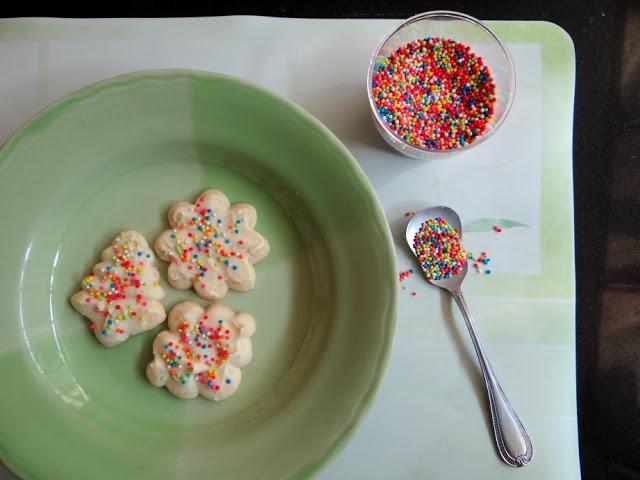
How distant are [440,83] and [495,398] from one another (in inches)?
19.8

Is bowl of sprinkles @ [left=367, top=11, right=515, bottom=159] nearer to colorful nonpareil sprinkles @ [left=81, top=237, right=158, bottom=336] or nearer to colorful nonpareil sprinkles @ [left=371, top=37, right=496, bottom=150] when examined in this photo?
colorful nonpareil sprinkles @ [left=371, top=37, right=496, bottom=150]

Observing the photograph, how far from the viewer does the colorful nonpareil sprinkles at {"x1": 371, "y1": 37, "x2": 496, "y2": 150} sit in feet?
2.76

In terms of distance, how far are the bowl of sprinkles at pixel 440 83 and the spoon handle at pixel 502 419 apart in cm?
25

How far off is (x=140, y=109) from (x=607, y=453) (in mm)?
945

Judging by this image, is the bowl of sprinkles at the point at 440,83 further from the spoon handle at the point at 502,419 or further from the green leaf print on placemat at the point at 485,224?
the spoon handle at the point at 502,419

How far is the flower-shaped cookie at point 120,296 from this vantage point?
0.80 m

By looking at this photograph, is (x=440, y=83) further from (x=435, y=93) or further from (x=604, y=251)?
(x=604, y=251)

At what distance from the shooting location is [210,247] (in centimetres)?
82

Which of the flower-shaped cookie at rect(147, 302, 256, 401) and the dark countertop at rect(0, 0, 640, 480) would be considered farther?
the dark countertop at rect(0, 0, 640, 480)

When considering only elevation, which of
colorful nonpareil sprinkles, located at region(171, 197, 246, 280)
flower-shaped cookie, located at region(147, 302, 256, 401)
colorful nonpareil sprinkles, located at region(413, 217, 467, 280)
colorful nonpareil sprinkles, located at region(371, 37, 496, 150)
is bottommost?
flower-shaped cookie, located at region(147, 302, 256, 401)

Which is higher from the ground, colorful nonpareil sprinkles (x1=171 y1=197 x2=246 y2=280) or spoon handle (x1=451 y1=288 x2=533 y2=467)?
colorful nonpareil sprinkles (x1=171 y1=197 x2=246 y2=280)

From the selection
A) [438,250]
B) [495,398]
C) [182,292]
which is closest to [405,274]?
[438,250]

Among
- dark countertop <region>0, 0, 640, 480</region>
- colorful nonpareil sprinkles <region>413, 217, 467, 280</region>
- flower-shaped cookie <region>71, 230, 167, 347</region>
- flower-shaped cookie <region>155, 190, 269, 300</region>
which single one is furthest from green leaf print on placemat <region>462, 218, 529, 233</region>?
flower-shaped cookie <region>71, 230, 167, 347</region>

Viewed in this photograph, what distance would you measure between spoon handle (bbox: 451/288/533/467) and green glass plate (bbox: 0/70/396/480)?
0.19m
